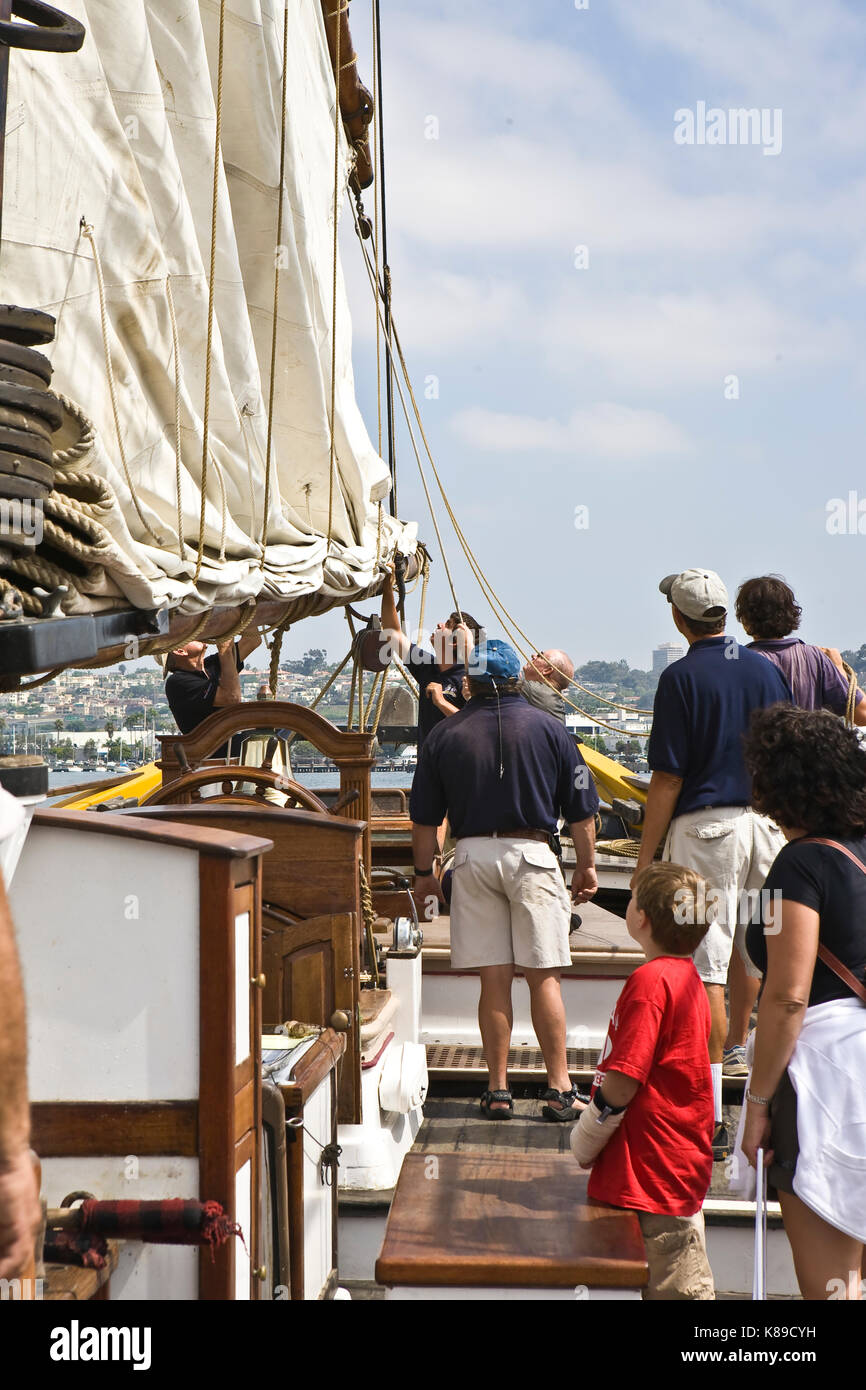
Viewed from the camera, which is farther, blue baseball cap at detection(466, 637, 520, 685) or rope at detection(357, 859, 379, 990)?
blue baseball cap at detection(466, 637, 520, 685)

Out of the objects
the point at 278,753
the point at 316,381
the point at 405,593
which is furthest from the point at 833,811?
the point at 405,593

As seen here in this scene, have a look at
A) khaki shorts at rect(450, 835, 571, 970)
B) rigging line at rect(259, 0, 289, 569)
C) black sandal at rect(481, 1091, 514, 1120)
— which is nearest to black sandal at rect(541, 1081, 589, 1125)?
black sandal at rect(481, 1091, 514, 1120)

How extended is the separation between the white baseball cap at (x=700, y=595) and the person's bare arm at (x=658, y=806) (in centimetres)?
59

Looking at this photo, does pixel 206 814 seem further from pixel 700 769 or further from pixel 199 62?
pixel 199 62

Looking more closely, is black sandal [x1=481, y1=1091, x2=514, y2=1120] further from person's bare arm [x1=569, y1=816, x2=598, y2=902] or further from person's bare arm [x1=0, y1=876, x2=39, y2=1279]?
person's bare arm [x1=0, y1=876, x2=39, y2=1279]

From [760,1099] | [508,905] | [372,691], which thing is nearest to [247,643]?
[372,691]

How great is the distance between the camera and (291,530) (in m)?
5.21

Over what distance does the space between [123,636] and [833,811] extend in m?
1.69

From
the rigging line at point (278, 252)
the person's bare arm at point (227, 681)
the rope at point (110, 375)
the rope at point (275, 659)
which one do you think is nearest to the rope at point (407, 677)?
the rope at point (275, 659)

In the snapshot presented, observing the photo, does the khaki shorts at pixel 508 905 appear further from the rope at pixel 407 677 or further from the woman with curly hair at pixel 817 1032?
the rope at pixel 407 677

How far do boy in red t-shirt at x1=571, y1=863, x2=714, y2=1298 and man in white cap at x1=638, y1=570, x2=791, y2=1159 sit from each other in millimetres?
1006

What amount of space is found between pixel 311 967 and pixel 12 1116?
237 centimetres

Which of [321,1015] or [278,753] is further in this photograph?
[278,753]

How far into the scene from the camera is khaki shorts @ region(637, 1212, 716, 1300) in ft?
10.7
